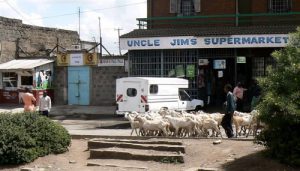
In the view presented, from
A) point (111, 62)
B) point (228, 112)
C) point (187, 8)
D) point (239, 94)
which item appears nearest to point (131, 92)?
point (239, 94)

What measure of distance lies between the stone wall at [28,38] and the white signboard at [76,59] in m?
5.15

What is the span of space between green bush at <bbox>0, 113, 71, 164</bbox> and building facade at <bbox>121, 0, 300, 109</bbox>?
1367 centimetres

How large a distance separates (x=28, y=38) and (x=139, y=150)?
2577cm

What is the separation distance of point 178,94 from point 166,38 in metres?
4.08

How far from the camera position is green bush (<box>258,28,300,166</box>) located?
428 inches

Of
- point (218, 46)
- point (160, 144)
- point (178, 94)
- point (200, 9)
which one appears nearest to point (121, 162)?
point (160, 144)

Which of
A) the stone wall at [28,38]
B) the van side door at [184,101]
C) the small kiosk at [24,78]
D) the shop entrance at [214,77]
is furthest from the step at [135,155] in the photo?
the stone wall at [28,38]

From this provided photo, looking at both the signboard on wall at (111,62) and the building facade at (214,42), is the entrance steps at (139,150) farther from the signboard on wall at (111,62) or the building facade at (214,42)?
the signboard on wall at (111,62)

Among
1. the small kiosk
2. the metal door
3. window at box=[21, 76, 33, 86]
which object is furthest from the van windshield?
window at box=[21, 76, 33, 86]

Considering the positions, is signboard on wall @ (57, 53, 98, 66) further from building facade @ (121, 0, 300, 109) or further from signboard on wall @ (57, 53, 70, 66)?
building facade @ (121, 0, 300, 109)

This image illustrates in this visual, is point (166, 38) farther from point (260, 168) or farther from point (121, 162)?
point (260, 168)

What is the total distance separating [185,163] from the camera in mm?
12750

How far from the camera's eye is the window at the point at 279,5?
30.6m

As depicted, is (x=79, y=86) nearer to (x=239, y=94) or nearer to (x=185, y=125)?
(x=239, y=94)
